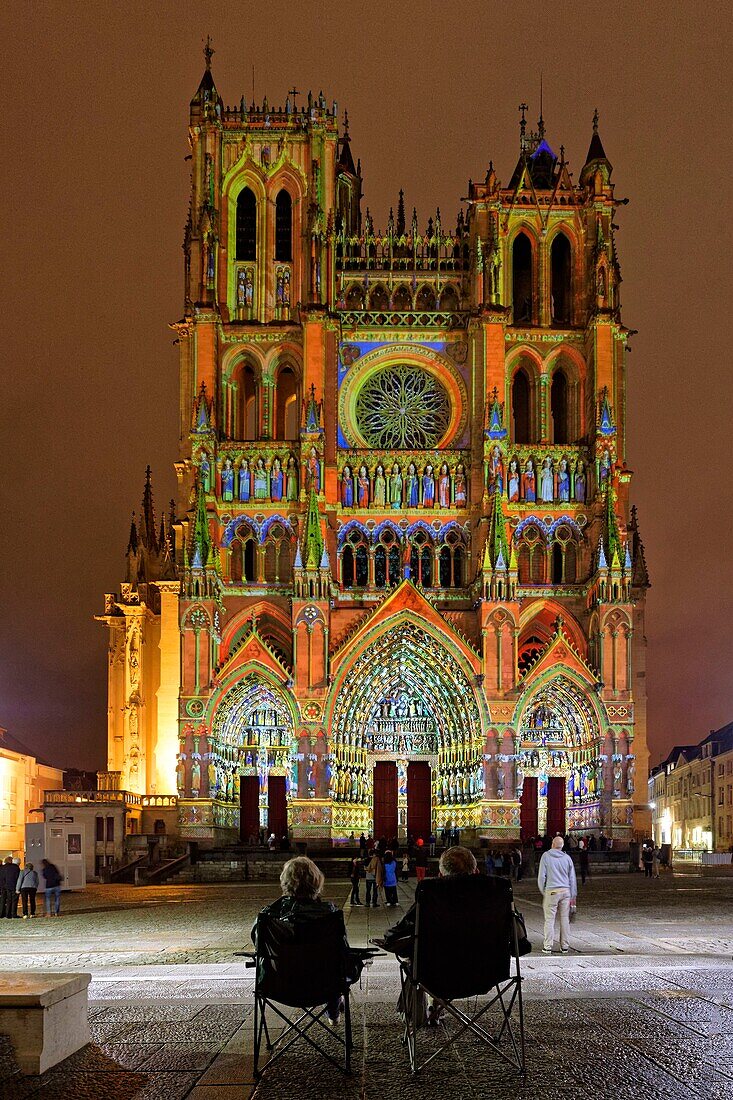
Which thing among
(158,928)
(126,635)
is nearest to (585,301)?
(126,635)

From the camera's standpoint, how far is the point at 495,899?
9031 millimetres

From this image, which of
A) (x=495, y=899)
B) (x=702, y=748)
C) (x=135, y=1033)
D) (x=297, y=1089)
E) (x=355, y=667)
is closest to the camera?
(x=297, y=1089)

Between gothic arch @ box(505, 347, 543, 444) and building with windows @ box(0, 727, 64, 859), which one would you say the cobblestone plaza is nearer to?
gothic arch @ box(505, 347, 543, 444)

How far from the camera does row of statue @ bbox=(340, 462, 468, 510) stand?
55812 millimetres

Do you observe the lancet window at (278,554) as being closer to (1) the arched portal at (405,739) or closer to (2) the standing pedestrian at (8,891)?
(1) the arched portal at (405,739)

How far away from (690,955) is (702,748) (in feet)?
222

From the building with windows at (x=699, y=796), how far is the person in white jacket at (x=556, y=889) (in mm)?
52076

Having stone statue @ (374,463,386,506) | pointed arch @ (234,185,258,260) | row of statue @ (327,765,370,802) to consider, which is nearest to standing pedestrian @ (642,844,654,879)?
row of statue @ (327,765,370,802)

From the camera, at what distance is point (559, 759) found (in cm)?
5441

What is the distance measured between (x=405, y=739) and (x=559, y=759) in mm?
6595

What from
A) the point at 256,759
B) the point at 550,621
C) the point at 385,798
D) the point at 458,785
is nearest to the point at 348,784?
the point at 385,798

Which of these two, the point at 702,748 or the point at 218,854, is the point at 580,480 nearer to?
the point at 218,854

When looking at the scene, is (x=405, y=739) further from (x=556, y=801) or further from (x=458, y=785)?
(x=556, y=801)

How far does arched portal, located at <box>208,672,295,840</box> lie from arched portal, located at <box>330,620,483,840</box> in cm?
252
